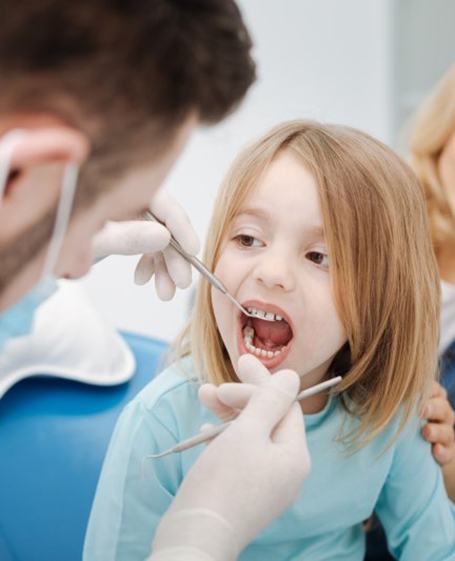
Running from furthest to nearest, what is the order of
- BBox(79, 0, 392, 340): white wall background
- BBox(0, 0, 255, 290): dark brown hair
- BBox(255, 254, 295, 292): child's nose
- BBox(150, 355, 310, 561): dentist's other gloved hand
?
1. BBox(79, 0, 392, 340): white wall background
2. BBox(255, 254, 295, 292): child's nose
3. BBox(150, 355, 310, 561): dentist's other gloved hand
4. BBox(0, 0, 255, 290): dark brown hair

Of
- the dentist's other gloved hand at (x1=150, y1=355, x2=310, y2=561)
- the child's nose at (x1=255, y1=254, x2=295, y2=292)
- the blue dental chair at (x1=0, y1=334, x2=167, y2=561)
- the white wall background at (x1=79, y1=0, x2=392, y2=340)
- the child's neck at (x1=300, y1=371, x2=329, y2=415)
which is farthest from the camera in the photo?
the white wall background at (x1=79, y1=0, x2=392, y2=340)

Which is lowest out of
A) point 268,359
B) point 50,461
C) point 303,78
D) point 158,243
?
point 50,461

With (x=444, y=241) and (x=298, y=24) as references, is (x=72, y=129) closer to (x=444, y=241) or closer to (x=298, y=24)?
(x=444, y=241)

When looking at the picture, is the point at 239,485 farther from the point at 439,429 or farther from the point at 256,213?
the point at 439,429

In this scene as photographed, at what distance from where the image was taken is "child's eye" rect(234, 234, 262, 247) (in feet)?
3.57

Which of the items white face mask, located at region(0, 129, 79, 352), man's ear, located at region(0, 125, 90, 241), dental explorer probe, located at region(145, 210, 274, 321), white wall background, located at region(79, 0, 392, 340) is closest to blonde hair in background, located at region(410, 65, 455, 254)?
dental explorer probe, located at region(145, 210, 274, 321)

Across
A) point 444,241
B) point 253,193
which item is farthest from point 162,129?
point 444,241

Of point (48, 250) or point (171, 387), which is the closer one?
point (48, 250)

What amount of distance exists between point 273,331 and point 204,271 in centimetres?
17

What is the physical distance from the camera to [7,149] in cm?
59

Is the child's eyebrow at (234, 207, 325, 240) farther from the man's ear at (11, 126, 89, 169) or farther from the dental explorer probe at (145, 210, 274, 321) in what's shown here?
the man's ear at (11, 126, 89, 169)

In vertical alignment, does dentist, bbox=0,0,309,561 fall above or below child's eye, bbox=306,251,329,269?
above

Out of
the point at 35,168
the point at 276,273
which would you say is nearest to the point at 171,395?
the point at 276,273

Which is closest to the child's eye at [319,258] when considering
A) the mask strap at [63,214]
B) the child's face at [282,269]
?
the child's face at [282,269]
